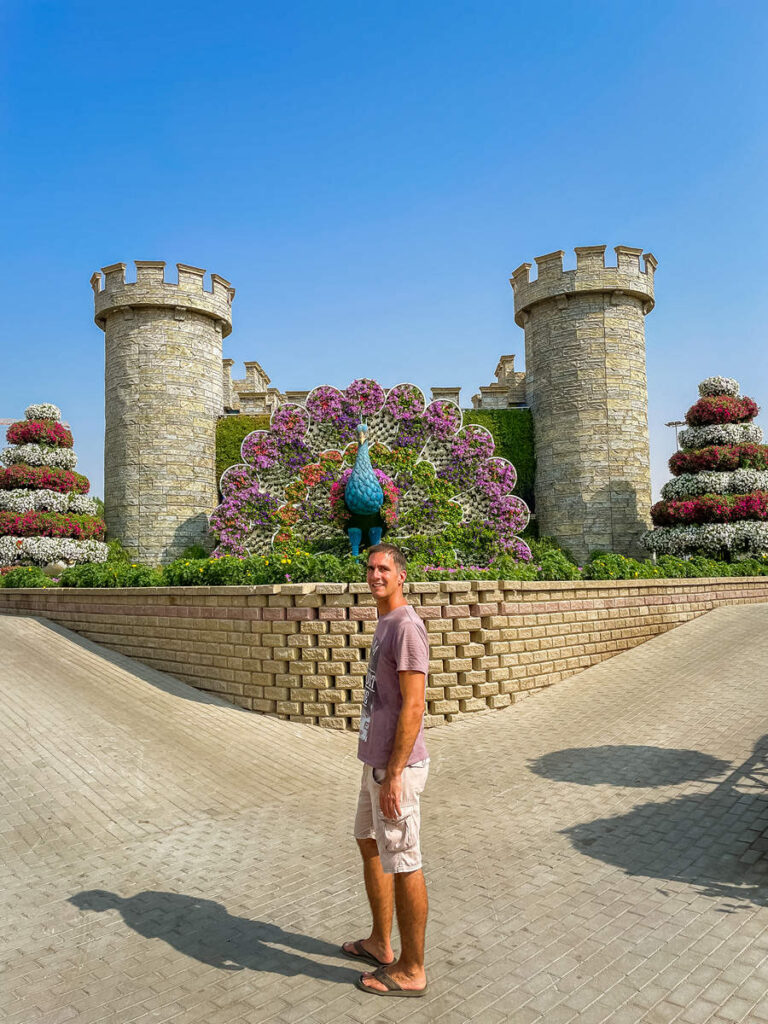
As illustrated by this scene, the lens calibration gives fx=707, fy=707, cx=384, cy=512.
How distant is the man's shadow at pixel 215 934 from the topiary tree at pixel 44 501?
13.0 meters

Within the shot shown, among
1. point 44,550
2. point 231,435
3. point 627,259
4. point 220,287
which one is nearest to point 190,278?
point 220,287

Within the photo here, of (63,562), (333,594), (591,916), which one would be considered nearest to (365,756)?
(591,916)

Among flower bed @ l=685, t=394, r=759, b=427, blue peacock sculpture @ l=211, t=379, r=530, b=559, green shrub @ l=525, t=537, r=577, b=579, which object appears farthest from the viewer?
green shrub @ l=525, t=537, r=577, b=579

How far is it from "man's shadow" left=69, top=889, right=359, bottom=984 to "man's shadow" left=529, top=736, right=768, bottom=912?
2.20 metres

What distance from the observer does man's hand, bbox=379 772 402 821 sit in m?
3.20

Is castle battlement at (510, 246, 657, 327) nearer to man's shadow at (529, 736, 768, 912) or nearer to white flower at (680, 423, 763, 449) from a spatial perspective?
white flower at (680, 423, 763, 449)

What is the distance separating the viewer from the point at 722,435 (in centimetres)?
1720

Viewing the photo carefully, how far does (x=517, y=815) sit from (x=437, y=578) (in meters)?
4.02

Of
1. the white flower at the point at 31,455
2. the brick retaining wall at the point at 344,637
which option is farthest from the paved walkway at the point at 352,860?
the white flower at the point at 31,455

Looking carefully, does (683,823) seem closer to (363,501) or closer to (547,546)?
(363,501)

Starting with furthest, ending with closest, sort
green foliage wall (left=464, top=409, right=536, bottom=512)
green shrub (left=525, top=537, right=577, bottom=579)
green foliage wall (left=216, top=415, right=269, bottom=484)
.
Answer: green foliage wall (left=464, top=409, right=536, bottom=512) → green foliage wall (left=216, top=415, right=269, bottom=484) → green shrub (left=525, top=537, right=577, bottom=579)

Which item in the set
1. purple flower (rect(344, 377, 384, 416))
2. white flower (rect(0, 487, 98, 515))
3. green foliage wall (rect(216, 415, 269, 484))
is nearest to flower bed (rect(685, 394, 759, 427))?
purple flower (rect(344, 377, 384, 416))

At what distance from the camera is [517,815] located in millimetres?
5730

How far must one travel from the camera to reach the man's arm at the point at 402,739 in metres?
3.21
